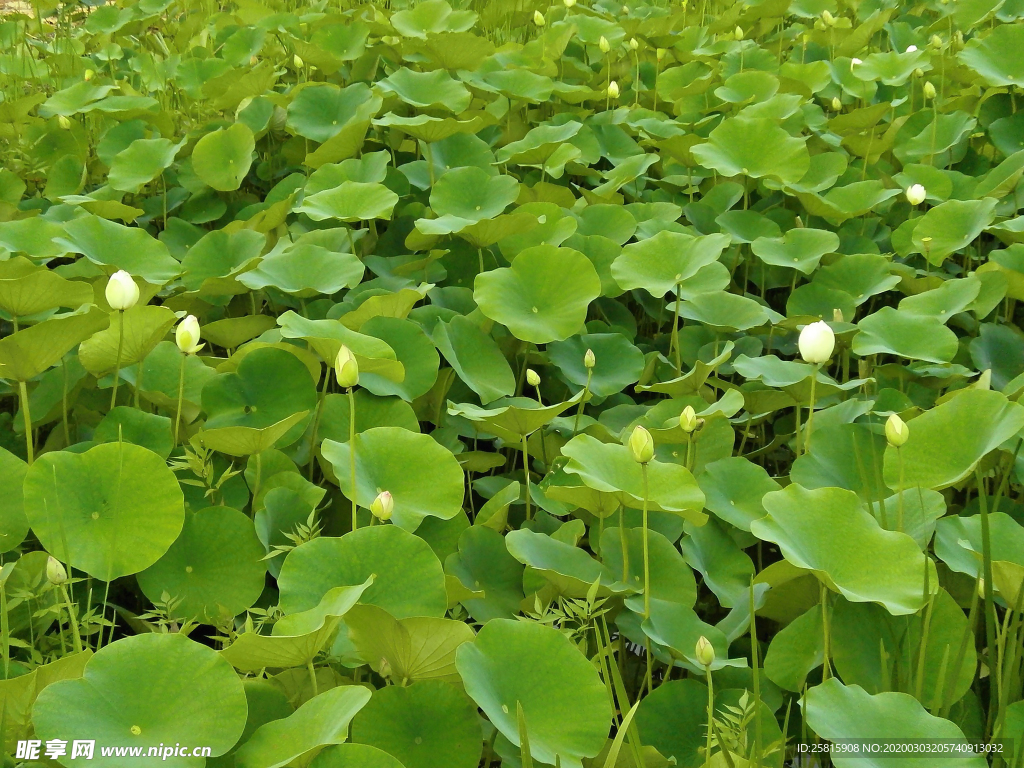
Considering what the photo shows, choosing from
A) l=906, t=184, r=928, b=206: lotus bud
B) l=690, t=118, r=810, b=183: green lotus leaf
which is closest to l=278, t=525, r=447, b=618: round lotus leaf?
l=690, t=118, r=810, b=183: green lotus leaf

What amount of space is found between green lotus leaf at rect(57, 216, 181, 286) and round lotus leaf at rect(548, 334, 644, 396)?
0.73 m

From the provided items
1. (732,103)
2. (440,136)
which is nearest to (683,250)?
(440,136)

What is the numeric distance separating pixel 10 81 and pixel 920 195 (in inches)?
102

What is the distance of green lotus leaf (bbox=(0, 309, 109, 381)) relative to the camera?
1.18m

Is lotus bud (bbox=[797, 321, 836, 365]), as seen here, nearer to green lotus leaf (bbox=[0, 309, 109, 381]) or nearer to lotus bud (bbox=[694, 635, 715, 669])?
lotus bud (bbox=[694, 635, 715, 669])

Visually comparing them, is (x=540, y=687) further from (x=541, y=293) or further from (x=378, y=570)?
(x=541, y=293)

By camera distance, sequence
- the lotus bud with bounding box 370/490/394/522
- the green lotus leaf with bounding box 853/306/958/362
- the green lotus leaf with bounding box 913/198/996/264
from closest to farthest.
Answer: the lotus bud with bounding box 370/490/394/522
the green lotus leaf with bounding box 853/306/958/362
the green lotus leaf with bounding box 913/198/996/264

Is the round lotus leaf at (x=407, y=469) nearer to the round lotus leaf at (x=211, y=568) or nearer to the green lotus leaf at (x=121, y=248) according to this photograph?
the round lotus leaf at (x=211, y=568)

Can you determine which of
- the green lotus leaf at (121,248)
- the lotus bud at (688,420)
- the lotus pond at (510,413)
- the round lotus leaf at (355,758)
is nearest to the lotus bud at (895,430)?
the lotus pond at (510,413)

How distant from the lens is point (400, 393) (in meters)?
1.37

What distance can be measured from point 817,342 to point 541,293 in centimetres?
55

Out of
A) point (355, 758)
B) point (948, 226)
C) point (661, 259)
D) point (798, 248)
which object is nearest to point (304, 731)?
point (355, 758)

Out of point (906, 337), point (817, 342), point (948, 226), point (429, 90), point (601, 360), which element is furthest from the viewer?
point (429, 90)

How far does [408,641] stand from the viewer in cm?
91
